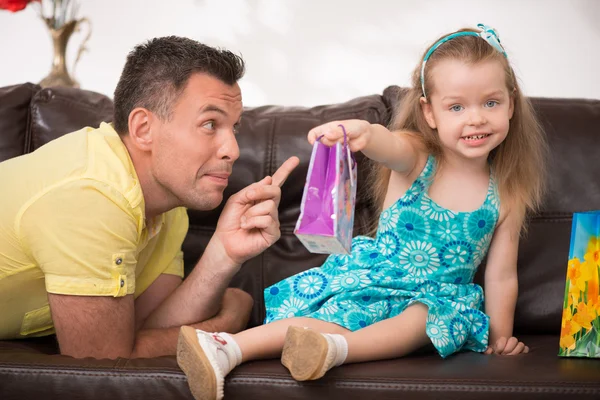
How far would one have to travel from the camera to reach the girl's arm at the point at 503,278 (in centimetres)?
190

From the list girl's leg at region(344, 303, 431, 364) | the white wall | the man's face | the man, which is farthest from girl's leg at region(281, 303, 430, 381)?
the white wall

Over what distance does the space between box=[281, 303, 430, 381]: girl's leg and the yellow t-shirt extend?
44 centimetres

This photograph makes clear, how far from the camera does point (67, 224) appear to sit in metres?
1.62

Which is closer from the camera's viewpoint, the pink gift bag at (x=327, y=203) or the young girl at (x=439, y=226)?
the pink gift bag at (x=327, y=203)

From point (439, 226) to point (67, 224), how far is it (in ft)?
3.09

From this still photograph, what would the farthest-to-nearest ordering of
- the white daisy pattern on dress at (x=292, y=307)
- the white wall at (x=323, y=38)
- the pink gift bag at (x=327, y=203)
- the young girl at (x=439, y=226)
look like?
the white wall at (x=323, y=38) < the white daisy pattern on dress at (x=292, y=307) < the young girl at (x=439, y=226) < the pink gift bag at (x=327, y=203)

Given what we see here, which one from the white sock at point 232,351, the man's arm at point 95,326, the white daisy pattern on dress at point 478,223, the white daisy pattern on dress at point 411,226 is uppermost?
the white daisy pattern on dress at point 478,223

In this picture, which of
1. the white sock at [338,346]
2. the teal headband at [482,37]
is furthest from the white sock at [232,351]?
the teal headband at [482,37]

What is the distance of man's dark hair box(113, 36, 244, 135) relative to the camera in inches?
69.9

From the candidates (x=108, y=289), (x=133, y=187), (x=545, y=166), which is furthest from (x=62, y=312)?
(x=545, y=166)

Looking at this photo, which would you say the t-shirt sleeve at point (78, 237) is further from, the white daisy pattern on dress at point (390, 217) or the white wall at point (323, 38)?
the white wall at point (323, 38)

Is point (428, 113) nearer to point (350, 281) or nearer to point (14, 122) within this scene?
point (350, 281)

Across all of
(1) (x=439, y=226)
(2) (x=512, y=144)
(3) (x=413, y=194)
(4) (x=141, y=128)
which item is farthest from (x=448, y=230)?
(4) (x=141, y=128)

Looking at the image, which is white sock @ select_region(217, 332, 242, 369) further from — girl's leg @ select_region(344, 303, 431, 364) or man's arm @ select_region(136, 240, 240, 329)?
man's arm @ select_region(136, 240, 240, 329)
